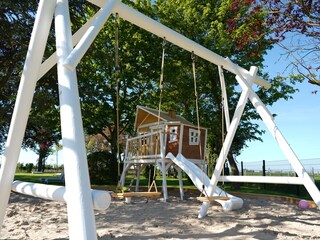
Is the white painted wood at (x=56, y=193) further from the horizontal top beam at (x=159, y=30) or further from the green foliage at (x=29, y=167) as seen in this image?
the green foliage at (x=29, y=167)

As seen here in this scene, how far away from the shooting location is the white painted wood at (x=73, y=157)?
246 cm

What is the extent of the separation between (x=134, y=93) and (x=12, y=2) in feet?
34.6

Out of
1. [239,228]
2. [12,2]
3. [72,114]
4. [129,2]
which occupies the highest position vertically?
[129,2]

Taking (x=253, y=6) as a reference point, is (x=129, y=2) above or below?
above

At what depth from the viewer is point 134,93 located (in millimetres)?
20766

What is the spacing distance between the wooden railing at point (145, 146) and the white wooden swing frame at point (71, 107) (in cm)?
497

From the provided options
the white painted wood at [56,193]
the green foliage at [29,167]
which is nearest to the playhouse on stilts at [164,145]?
the white painted wood at [56,193]

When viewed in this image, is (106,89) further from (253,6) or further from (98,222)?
(98,222)

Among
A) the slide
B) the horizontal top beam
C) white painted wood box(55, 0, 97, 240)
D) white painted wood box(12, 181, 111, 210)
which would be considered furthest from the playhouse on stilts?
white painted wood box(55, 0, 97, 240)

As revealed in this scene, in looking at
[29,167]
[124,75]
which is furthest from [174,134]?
[29,167]

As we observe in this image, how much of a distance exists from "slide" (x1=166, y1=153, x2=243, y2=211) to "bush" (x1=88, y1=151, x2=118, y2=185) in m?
6.25

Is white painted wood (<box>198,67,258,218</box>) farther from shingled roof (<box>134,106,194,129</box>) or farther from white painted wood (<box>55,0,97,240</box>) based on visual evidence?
shingled roof (<box>134,106,194,129</box>)

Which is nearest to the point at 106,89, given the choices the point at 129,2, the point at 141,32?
the point at 141,32

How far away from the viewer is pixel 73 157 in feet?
9.22
